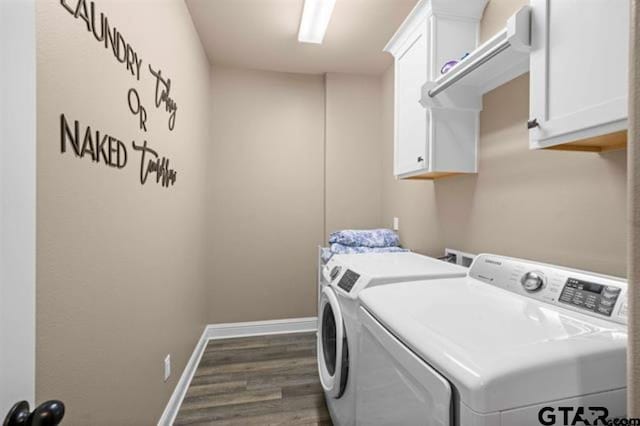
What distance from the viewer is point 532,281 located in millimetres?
1049

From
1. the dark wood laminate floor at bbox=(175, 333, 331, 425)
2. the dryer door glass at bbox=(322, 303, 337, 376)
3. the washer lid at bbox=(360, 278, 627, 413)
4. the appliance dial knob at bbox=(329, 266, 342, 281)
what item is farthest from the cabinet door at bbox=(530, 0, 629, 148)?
the dark wood laminate floor at bbox=(175, 333, 331, 425)

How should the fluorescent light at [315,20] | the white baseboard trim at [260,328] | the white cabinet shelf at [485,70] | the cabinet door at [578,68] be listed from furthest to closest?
the white baseboard trim at [260,328]
the fluorescent light at [315,20]
the white cabinet shelf at [485,70]
the cabinet door at [578,68]

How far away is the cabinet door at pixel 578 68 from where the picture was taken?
77 centimetres

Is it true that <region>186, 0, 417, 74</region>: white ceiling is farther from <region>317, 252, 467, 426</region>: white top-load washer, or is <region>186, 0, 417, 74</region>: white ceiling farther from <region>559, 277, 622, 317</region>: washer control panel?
<region>559, 277, 622, 317</region>: washer control panel

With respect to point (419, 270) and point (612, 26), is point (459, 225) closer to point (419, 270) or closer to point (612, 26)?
point (419, 270)

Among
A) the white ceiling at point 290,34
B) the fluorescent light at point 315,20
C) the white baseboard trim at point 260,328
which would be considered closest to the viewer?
the fluorescent light at point 315,20

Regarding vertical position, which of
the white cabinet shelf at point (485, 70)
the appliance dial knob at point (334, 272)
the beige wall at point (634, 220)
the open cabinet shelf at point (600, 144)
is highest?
the white cabinet shelf at point (485, 70)

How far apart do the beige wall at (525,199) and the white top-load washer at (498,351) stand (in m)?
0.23

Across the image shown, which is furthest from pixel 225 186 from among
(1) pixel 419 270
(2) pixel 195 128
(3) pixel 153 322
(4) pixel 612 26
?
(4) pixel 612 26

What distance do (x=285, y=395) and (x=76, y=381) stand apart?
138cm

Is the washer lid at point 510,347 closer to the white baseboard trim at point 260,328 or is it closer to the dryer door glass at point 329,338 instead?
the dryer door glass at point 329,338

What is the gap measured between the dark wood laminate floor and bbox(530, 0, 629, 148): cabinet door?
1.86 m

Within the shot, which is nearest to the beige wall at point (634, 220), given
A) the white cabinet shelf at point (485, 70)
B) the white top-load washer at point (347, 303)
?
the white cabinet shelf at point (485, 70)

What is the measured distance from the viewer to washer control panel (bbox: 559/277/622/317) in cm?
82
